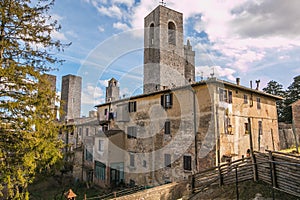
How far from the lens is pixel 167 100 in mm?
18359

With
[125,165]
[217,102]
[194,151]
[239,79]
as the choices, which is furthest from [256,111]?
[125,165]

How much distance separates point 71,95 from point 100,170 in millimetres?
22615

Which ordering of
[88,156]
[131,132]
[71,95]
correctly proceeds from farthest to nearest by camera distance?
[71,95], [88,156], [131,132]

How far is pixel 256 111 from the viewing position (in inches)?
740

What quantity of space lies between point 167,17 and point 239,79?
54.9 ft

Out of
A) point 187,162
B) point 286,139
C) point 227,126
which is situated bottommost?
point 187,162

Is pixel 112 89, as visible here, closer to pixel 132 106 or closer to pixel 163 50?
pixel 163 50

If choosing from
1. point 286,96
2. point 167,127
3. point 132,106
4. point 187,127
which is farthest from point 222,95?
point 286,96

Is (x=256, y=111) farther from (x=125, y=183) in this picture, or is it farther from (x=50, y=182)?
(x=50, y=182)

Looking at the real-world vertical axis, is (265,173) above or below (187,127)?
below

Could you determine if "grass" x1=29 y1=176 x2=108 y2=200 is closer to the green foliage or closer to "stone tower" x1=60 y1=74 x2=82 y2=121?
"stone tower" x1=60 y1=74 x2=82 y2=121

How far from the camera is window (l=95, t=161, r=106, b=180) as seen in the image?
842 inches

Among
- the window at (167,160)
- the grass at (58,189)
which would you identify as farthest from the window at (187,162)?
the grass at (58,189)

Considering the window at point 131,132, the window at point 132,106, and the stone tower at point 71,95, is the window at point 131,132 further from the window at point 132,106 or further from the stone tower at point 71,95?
the stone tower at point 71,95
